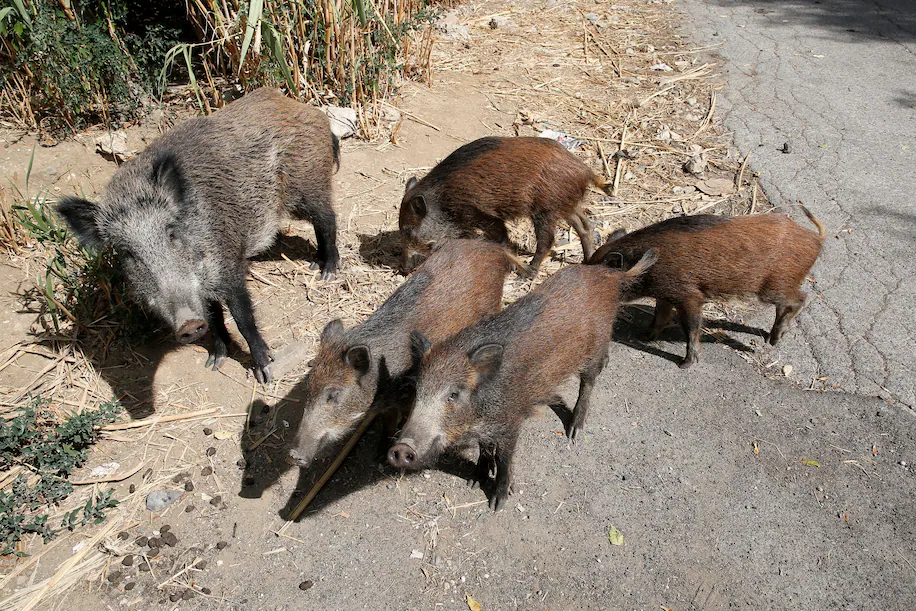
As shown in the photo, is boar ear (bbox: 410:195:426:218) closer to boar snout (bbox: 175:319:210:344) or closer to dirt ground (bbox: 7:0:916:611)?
dirt ground (bbox: 7:0:916:611)

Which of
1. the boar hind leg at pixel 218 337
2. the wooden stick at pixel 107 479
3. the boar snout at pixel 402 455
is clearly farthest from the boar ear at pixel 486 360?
the wooden stick at pixel 107 479

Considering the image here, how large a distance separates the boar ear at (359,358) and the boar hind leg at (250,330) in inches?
42.2

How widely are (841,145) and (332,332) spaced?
17.8 ft

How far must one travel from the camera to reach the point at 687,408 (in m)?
3.69

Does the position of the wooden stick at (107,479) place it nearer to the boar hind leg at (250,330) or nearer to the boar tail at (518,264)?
the boar hind leg at (250,330)

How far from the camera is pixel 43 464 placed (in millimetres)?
3330

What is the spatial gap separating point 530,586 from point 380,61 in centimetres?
506

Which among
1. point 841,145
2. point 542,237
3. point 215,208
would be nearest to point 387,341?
point 215,208

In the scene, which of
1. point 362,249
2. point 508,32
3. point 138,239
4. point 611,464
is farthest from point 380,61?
point 611,464

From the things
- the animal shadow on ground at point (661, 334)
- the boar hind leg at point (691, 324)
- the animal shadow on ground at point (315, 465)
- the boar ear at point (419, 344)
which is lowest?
the animal shadow on ground at point (315, 465)

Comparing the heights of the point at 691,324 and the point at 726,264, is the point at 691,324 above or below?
below

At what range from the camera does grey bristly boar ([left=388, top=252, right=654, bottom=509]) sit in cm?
285

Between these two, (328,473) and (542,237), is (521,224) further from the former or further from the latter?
(328,473)

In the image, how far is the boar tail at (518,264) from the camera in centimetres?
402
